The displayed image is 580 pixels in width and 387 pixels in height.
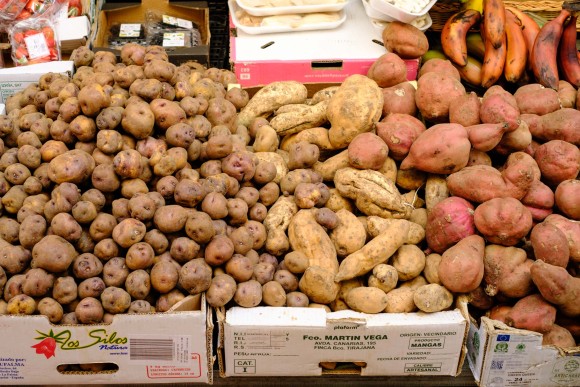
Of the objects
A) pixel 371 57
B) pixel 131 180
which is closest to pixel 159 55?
pixel 131 180

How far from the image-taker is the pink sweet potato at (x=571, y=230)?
1942 mm

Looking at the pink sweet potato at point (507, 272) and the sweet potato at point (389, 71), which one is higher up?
the sweet potato at point (389, 71)

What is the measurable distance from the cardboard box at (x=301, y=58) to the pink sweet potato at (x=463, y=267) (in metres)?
1.20

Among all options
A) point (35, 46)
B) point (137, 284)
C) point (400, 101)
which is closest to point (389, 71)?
point (400, 101)

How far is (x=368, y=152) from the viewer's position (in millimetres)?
2166

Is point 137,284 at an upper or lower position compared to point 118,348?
upper

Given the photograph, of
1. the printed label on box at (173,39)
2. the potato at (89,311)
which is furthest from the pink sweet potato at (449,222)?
the printed label on box at (173,39)

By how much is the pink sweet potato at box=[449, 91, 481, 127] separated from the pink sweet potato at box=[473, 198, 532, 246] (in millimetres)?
365

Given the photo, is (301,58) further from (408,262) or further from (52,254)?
(52,254)

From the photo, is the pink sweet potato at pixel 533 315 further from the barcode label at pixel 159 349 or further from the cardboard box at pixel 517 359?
the barcode label at pixel 159 349

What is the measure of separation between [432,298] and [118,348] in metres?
0.99

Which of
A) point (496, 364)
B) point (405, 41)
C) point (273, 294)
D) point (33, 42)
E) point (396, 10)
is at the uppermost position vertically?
point (396, 10)

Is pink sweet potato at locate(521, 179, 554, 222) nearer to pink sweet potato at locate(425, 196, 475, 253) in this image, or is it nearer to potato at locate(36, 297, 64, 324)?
pink sweet potato at locate(425, 196, 475, 253)

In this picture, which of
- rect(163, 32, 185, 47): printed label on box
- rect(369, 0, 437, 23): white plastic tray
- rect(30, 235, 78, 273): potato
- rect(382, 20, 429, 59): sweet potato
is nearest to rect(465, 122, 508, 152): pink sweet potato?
rect(382, 20, 429, 59): sweet potato
